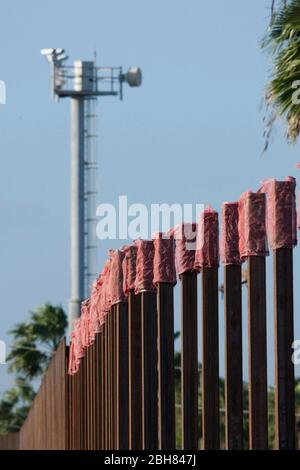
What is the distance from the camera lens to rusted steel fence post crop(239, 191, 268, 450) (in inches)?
492

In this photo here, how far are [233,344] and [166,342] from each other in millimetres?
2202

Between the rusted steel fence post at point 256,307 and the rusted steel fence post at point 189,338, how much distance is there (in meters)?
1.60

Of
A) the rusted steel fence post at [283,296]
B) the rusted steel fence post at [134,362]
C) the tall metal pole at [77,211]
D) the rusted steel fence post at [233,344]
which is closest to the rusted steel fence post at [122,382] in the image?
the rusted steel fence post at [134,362]

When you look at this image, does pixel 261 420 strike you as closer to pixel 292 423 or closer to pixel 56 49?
pixel 292 423

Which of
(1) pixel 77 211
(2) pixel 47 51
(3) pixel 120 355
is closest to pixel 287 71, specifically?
(3) pixel 120 355

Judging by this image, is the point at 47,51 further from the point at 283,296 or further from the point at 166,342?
the point at 283,296

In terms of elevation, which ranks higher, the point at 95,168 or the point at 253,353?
the point at 95,168

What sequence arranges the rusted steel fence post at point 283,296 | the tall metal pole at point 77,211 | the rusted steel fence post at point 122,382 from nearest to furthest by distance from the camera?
the rusted steel fence post at point 283,296 → the rusted steel fence post at point 122,382 → the tall metal pole at point 77,211

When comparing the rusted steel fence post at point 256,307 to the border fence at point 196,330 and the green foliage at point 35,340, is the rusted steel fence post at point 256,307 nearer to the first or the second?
the border fence at point 196,330

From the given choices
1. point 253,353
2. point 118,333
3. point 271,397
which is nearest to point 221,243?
point 253,353

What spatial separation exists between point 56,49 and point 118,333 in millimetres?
67454

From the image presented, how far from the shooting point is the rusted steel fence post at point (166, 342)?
49.6 ft

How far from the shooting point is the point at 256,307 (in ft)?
41.1

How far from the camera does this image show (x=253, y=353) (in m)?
12.5
